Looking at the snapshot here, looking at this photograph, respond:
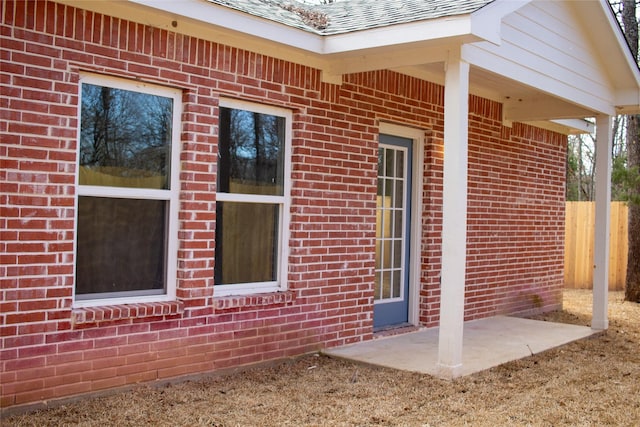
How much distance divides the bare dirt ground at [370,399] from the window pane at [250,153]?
5.59 ft

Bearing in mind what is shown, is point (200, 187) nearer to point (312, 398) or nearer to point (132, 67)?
point (132, 67)

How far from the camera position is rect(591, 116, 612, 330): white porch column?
8.58 metres

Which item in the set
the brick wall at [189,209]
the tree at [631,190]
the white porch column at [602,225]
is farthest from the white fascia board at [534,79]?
the tree at [631,190]

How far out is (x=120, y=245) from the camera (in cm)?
520

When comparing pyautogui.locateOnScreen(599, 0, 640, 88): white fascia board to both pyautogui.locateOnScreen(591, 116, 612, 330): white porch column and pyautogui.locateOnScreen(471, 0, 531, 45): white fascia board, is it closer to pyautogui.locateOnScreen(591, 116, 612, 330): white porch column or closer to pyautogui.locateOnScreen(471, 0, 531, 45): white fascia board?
pyautogui.locateOnScreen(591, 116, 612, 330): white porch column

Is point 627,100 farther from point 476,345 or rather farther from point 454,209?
point 454,209

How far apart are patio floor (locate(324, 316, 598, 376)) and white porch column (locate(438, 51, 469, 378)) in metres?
0.37

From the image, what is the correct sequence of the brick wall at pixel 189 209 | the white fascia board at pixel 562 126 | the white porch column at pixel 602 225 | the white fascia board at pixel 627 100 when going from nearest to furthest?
the brick wall at pixel 189 209 → the white porch column at pixel 602 225 → the white fascia board at pixel 627 100 → the white fascia board at pixel 562 126

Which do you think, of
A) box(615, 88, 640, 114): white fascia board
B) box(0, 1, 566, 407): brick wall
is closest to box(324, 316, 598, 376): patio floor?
box(0, 1, 566, 407): brick wall

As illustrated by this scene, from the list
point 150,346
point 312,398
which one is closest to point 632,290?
point 312,398

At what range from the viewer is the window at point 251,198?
5977mm

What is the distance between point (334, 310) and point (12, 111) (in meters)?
3.68

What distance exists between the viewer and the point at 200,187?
5594mm

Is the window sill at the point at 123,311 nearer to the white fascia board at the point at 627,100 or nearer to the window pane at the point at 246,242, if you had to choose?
the window pane at the point at 246,242
